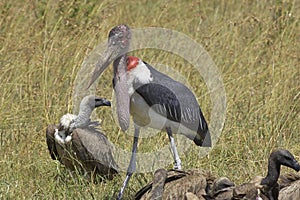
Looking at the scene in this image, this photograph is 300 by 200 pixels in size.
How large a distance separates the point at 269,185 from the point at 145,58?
330cm

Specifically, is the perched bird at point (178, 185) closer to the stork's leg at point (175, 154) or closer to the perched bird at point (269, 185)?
the perched bird at point (269, 185)

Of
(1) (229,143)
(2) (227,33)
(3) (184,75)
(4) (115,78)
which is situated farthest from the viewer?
(2) (227,33)

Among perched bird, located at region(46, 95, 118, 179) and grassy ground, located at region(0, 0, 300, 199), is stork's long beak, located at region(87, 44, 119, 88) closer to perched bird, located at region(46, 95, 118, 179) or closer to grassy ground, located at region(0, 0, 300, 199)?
perched bird, located at region(46, 95, 118, 179)

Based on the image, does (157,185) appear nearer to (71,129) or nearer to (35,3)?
(71,129)

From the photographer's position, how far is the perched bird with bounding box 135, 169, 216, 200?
17.8ft

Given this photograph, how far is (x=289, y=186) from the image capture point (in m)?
5.58

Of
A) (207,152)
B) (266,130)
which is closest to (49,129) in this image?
(207,152)

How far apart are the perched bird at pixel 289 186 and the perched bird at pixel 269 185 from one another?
0.35 ft

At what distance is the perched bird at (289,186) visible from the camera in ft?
17.6

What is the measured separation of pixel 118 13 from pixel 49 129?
2825mm

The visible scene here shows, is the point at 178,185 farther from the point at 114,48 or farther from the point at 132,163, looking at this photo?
the point at 114,48

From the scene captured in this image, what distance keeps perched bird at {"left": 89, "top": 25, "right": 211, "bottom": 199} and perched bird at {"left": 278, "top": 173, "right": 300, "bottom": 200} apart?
0.95 m

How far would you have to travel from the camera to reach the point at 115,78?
641cm

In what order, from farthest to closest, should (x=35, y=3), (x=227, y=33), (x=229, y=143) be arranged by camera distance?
1. (x=35, y=3)
2. (x=227, y=33)
3. (x=229, y=143)
